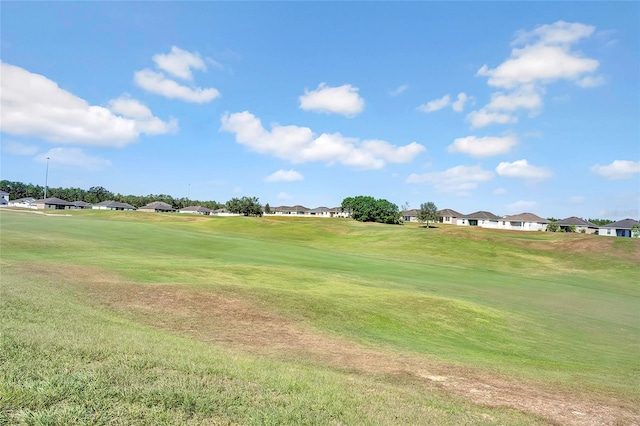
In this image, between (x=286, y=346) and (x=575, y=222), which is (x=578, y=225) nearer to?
(x=575, y=222)

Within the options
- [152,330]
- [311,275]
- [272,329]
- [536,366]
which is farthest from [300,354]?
[311,275]

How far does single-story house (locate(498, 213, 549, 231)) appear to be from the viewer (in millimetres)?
122688

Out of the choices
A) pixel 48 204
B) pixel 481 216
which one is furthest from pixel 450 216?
pixel 48 204

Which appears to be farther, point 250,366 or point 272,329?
point 272,329

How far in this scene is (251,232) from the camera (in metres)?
74.4

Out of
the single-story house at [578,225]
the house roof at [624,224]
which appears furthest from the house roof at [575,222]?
the house roof at [624,224]

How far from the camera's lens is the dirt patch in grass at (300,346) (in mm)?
7801

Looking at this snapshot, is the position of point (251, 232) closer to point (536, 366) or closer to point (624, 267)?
point (624, 267)

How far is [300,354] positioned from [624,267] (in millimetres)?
50081

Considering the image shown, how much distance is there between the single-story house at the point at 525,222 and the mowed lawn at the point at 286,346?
101 m

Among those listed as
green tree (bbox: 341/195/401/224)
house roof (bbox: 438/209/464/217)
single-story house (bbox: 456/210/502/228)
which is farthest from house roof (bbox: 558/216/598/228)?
green tree (bbox: 341/195/401/224)

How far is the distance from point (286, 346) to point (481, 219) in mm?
135809

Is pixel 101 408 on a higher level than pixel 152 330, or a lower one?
higher

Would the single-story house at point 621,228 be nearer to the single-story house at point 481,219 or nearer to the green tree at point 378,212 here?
the single-story house at point 481,219
